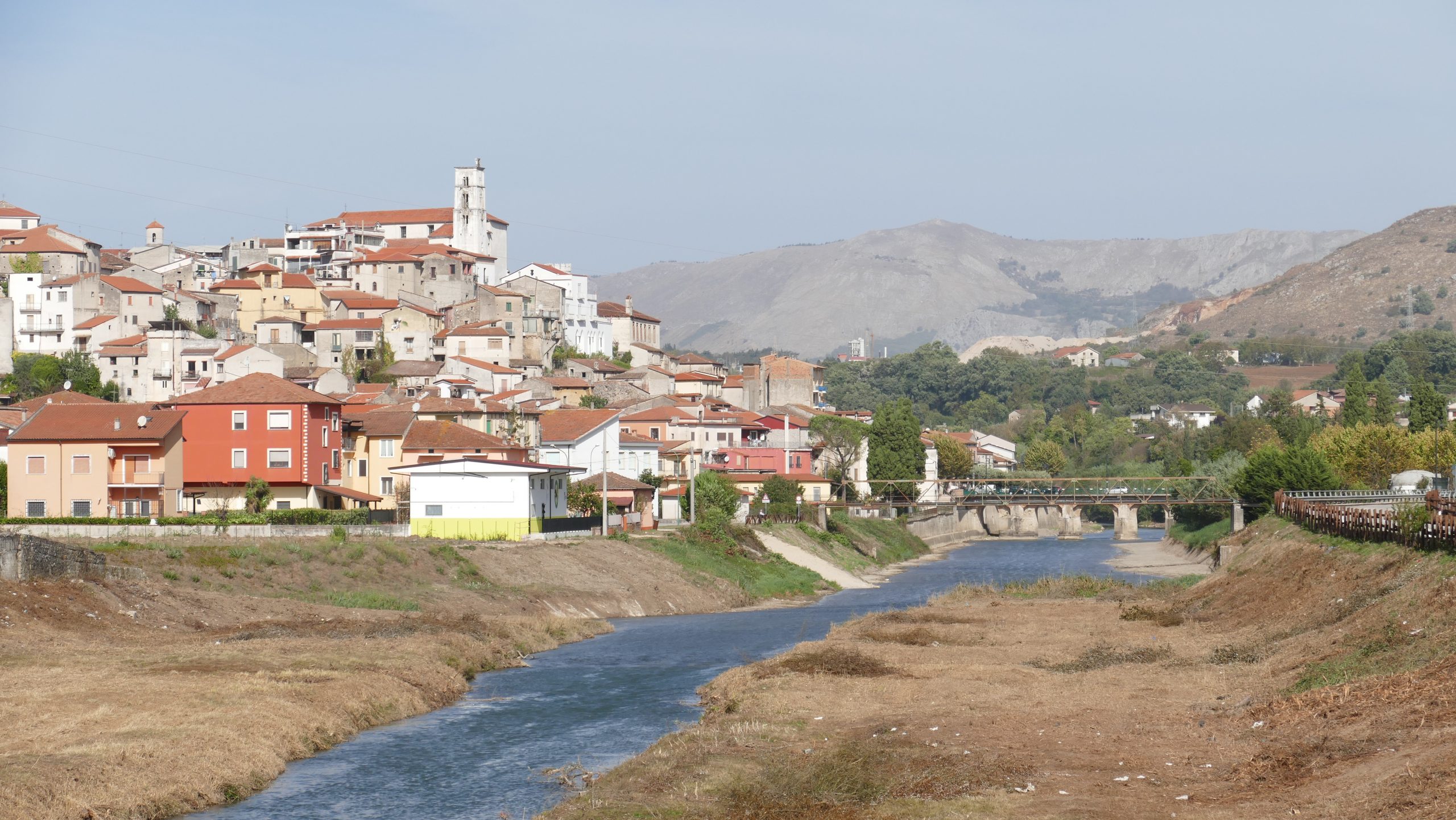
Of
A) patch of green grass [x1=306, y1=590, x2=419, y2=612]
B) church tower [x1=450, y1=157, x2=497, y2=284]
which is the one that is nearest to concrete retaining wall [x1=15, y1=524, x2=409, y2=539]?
patch of green grass [x1=306, y1=590, x2=419, y2=612]

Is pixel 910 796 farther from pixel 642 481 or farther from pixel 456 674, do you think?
pixel 642 481

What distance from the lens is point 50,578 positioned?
4519 cm

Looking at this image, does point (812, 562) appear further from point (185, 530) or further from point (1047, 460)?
point (1047, 460)

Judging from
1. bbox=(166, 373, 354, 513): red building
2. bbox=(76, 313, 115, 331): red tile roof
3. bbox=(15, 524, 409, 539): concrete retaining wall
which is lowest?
bbox=(15, 524, 409, 539): concrete retaining wall

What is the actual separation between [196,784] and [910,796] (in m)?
12.0

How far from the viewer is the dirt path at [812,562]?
292ft

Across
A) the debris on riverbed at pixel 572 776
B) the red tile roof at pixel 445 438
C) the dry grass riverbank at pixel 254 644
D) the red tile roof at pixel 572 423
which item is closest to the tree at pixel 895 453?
the red tile roof at pixel 572 423

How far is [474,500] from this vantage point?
73.9 m

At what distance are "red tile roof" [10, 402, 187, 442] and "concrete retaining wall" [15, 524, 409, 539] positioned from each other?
6.89m

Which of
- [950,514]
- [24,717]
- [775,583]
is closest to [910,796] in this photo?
[24,717]

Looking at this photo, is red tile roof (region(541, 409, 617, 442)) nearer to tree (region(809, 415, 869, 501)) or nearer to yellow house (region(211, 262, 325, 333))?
tree (region(809, 415, 869, 501))

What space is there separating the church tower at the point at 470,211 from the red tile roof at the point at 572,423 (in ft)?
258

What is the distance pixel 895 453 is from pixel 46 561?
96212 millimetres

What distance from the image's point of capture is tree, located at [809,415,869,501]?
13250cm
